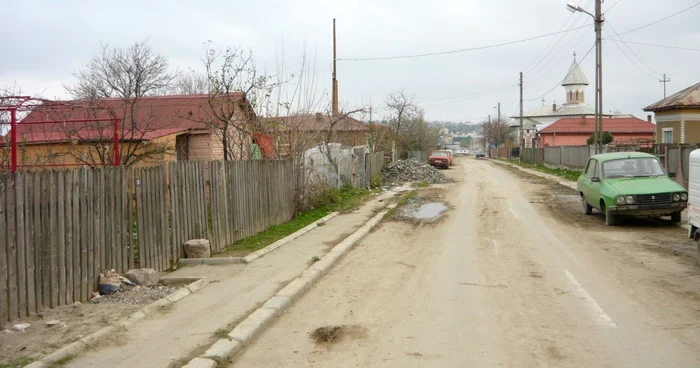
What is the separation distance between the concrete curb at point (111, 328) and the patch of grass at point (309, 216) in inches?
117

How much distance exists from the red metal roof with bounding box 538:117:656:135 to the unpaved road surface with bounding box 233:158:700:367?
66267 millimetres

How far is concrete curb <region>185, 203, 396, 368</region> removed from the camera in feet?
19.3

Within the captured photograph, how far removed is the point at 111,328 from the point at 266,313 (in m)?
1.67

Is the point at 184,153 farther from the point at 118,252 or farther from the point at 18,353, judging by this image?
the point at 18,353

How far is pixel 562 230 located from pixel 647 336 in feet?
29.6

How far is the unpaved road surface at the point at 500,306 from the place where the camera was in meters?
5.90

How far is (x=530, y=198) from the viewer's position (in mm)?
24297

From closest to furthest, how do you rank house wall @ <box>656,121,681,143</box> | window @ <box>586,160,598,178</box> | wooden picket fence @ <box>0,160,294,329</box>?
wooden picket fence @ <box>0,160,294,329</box> → window @ <box>586,160,598,178</box> → house wall @ <box>656,121,681,143</box>

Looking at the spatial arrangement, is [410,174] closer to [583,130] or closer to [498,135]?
[583,130]

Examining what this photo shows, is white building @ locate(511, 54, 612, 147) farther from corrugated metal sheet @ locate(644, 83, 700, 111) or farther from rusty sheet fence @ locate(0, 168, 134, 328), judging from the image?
rusty sheet fence @ locate(0, 168, 134, 328)

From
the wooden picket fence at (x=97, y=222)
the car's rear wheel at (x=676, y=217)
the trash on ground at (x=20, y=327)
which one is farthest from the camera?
the car's rear wheel at (x=676, y=217)

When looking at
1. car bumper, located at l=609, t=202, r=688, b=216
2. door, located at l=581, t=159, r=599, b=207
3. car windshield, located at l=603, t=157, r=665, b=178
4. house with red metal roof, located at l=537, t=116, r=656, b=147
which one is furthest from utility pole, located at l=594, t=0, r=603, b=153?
house with red metal roof, located at l=537, t=116, r=656, b=147

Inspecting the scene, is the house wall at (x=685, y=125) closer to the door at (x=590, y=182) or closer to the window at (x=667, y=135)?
the window at (x=667, y=135)

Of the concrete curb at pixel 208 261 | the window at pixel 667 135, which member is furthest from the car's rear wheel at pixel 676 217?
the window at pixel 667 135
